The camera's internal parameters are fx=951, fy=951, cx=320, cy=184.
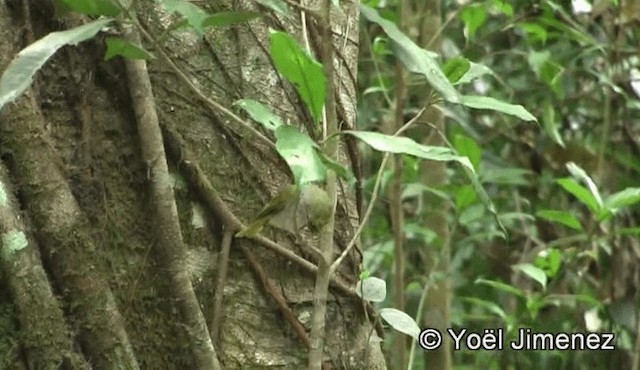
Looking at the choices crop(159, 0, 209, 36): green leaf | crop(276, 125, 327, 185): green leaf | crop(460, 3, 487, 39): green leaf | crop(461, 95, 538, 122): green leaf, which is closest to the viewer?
crop(276, 125, 327, 185): green leaf

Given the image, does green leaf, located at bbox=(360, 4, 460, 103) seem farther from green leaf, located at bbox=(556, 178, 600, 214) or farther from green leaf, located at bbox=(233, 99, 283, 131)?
green leaf, located at bbox=(556, 178, 600, 214)

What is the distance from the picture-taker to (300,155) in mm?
693

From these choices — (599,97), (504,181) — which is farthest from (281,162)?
(599,97)

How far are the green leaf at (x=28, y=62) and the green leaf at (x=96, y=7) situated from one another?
0.02m

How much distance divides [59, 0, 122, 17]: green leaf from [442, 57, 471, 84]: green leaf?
38 centimetres

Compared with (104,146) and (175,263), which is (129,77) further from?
(175,263)

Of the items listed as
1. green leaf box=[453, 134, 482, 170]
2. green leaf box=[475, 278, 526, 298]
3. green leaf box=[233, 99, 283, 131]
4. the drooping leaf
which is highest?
green leaf box=[453, 134, 482, 170]

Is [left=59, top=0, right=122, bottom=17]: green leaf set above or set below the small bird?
above

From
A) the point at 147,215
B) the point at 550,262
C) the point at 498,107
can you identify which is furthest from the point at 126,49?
the point at 550,262

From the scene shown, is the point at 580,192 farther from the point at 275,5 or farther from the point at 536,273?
the point at 275,5

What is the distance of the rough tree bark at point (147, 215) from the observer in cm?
85

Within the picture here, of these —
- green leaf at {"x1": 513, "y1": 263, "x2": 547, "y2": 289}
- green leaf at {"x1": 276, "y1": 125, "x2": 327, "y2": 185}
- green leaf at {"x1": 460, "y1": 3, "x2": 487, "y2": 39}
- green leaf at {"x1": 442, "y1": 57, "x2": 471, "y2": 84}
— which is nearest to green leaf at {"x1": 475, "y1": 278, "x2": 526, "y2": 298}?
green leaf at {"x1": 513, "y1": 263, "x2": 547, "y2": 289}

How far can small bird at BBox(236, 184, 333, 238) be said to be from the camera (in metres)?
0.83

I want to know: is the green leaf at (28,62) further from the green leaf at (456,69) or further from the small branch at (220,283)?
the green leaf at (456,69)
